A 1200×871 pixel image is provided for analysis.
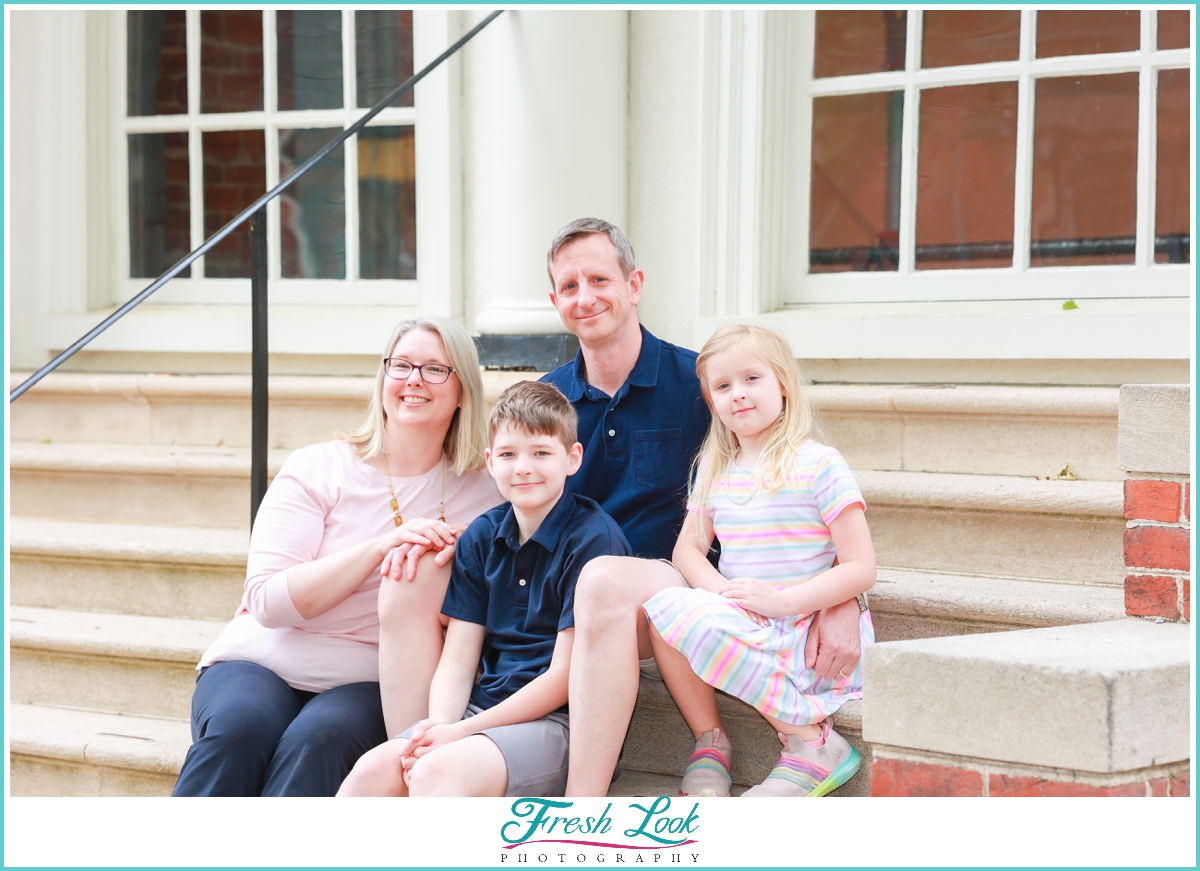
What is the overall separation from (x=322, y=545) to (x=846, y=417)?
1452 millimetres

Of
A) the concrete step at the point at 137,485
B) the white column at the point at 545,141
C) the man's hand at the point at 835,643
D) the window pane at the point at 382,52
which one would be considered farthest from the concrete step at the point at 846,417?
the window pane at the point at 382,52

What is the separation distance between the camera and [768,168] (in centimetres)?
332

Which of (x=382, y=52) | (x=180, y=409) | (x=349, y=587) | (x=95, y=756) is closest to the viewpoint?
(x=349, y=587)

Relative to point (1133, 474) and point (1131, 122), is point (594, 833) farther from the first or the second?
point (1131, 122)

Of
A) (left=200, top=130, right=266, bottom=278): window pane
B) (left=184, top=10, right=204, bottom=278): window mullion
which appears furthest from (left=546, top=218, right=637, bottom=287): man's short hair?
(left=184, top=10, right=204, bottom=278): window mullion

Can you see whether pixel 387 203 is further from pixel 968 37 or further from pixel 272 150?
pixel 968 37

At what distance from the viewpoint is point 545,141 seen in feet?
10.8

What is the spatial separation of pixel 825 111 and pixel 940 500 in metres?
1.37

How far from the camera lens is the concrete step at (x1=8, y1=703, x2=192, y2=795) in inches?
99.3

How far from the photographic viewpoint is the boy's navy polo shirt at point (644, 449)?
2.34 meters

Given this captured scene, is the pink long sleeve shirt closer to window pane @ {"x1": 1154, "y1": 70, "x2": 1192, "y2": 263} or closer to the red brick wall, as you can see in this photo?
the red brick wall

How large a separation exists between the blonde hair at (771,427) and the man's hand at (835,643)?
0.86 ft

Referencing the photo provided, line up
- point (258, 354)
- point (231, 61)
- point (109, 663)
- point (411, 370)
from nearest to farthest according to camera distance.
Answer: point (411, 370)
point (258, 354)
point (109, 663)
point (231, 61)

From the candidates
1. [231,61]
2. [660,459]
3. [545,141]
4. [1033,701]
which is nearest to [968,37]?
[545,141]
